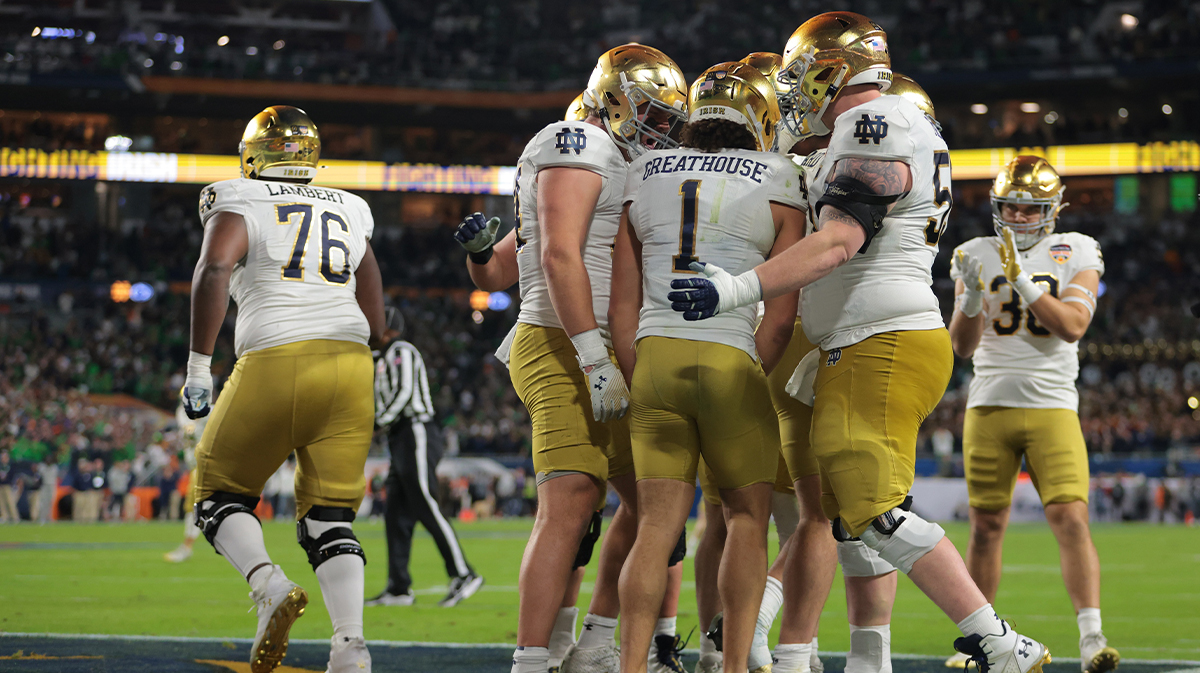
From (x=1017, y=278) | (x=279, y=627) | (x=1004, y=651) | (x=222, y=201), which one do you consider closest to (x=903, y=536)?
(x=1004, y=651)

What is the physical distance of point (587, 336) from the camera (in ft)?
12.9

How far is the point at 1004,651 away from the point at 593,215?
2.12 m

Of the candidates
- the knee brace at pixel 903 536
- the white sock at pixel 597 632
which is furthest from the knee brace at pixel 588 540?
the knee brace at pixel 903 536

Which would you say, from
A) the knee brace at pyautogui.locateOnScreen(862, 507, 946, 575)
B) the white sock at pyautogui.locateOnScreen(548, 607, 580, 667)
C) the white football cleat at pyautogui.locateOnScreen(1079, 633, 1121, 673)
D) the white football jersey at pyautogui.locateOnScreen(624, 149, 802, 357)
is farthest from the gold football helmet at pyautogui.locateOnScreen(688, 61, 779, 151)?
the white football cleat at pyautogui.locateOnScreen(1079, 633, 1121, 673)

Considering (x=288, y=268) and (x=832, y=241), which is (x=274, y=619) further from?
(x=832, y=241)

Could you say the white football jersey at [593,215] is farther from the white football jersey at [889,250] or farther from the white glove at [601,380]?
the white football jersey at [889,250]

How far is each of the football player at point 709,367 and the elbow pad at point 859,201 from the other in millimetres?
262

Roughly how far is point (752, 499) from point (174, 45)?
34.5m

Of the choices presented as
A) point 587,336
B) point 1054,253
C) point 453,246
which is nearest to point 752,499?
point 587,336

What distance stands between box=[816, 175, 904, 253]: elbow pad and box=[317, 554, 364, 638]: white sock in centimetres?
232

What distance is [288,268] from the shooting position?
4.64m

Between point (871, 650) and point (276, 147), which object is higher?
point (276, 147)

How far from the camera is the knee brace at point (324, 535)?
4.46 meters

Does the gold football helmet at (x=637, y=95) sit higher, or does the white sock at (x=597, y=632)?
the gold football helmet at (x=637, y=95)
